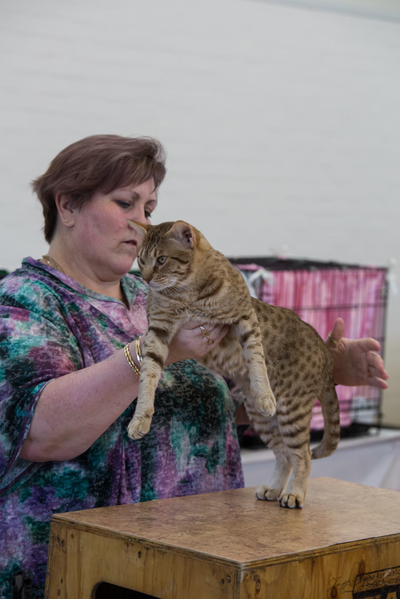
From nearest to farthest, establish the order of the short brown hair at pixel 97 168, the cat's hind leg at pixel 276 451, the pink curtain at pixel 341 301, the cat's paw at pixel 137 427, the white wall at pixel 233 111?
the cat's paw at pixel 137 427 < the cat's hind leg at pixel 276 451 < the short brown hair at pixel 97 168 < the pink curtain at pixel 341 301 < the white wall at pixel 233 111

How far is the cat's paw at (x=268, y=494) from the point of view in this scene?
1523 mm

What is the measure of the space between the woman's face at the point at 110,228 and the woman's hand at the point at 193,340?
368 millimetres

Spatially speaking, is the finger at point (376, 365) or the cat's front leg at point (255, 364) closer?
the cat's front leg at point (255, 364)

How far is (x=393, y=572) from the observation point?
1271 millimetres

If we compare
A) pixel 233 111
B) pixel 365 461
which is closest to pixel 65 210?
pixel 365 461

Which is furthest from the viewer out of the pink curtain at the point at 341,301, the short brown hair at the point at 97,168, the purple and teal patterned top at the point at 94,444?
the pink curtain at the point at 341,301

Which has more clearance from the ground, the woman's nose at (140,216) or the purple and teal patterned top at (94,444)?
the woman's nose at (140,216)

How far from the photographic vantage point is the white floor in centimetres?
319

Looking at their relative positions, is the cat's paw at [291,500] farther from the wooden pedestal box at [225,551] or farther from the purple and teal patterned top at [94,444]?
the purple and teal patterned top at [94,444]

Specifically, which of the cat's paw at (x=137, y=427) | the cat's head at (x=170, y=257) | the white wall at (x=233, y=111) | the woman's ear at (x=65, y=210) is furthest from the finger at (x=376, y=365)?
the white wall at (x=233, y=111)

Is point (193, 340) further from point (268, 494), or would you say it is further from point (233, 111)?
point (233, 111)

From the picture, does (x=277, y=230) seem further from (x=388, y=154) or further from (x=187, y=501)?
(x=187, y=501)

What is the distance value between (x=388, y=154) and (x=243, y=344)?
4094 mm

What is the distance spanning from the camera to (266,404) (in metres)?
1.39
